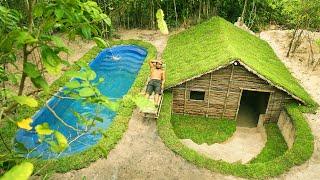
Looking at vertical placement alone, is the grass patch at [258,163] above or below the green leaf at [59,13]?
below

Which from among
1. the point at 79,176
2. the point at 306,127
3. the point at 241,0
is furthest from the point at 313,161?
the point at 241,0

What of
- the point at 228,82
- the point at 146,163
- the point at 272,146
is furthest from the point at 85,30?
the point at 272,146

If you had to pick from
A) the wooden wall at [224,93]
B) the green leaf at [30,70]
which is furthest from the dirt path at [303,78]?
the green leaf at [30,70]

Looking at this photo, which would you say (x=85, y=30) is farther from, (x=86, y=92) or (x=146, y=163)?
(x=146, y=163)

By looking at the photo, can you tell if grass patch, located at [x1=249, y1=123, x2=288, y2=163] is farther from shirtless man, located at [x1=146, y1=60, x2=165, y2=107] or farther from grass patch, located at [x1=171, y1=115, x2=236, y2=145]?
shirtless man, located at [x1=146, y1=60, x2=165, y2=107]

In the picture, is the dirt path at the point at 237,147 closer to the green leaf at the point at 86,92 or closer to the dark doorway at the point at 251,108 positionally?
the dark doorway at the point at 251,108

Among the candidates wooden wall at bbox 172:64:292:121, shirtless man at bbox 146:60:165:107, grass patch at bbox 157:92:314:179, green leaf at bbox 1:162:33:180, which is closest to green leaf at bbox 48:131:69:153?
green leaf at bbox 1:162:33:180
